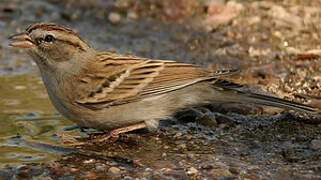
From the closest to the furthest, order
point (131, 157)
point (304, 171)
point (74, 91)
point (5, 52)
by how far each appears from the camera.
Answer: point (304, 171), point (131, 157), point (74, 91), point (5, 52)

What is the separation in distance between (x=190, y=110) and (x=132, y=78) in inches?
29.2

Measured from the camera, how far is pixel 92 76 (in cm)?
606

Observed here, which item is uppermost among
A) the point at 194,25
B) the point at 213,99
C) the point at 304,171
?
the point at 194,25

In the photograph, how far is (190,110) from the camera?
21.0 ft

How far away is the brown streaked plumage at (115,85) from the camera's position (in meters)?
5.79

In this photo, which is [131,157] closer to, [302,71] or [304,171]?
[304,171]

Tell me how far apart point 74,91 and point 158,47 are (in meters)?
3.06

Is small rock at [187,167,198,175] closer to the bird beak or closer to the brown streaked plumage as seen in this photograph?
the brown streaked plumage

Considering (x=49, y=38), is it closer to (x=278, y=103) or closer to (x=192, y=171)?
(x=192, y=171)

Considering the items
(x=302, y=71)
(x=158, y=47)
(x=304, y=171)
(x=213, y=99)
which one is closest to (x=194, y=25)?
(x=158, y=47)

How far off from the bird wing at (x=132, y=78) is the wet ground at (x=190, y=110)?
42 centimetres

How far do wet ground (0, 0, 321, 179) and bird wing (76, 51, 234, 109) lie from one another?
1.36 feet

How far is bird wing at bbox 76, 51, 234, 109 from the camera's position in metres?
5.84

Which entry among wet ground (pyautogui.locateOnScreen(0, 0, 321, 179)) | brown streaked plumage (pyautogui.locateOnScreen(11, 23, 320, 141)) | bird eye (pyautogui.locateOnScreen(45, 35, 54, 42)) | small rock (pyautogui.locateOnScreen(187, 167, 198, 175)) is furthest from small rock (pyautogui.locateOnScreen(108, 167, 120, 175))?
bird eye (pyautogui.locateOnScreen(45, 35, 54, 42))
